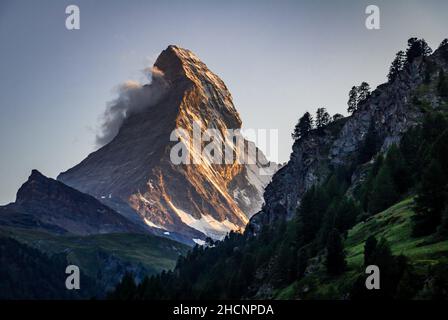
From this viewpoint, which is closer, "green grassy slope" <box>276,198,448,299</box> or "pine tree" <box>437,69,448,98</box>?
"green grassy slope" <box>276,198,448,299</box>

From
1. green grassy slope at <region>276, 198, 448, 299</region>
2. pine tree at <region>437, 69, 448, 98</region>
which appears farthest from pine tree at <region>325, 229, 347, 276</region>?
pine tree at <region>437, 69, 448, 98</region>

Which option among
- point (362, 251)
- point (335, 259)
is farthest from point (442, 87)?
point (335, 259)

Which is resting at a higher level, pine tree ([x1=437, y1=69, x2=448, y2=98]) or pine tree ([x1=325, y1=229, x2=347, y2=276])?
pine tree ([x1=437, y1=69, x2=448, y2=98])

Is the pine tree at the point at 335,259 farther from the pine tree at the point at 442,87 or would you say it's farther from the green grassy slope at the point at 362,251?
the pine tree at the point at 442,87

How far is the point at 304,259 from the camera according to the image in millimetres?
113000

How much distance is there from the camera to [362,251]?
99.2 m

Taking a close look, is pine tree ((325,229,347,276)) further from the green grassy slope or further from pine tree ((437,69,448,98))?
pine tree ((437,69,448,98))

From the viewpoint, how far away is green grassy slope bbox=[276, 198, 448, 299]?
250ft

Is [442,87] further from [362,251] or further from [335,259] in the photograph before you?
[335,259]

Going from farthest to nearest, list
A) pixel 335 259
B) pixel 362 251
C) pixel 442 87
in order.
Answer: pixel 442 87 < pixel 362 251 < pixel 335 259

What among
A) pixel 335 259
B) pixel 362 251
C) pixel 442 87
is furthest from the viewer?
pixel 442 87

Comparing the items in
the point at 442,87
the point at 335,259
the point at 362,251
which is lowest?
the point at 335,259
